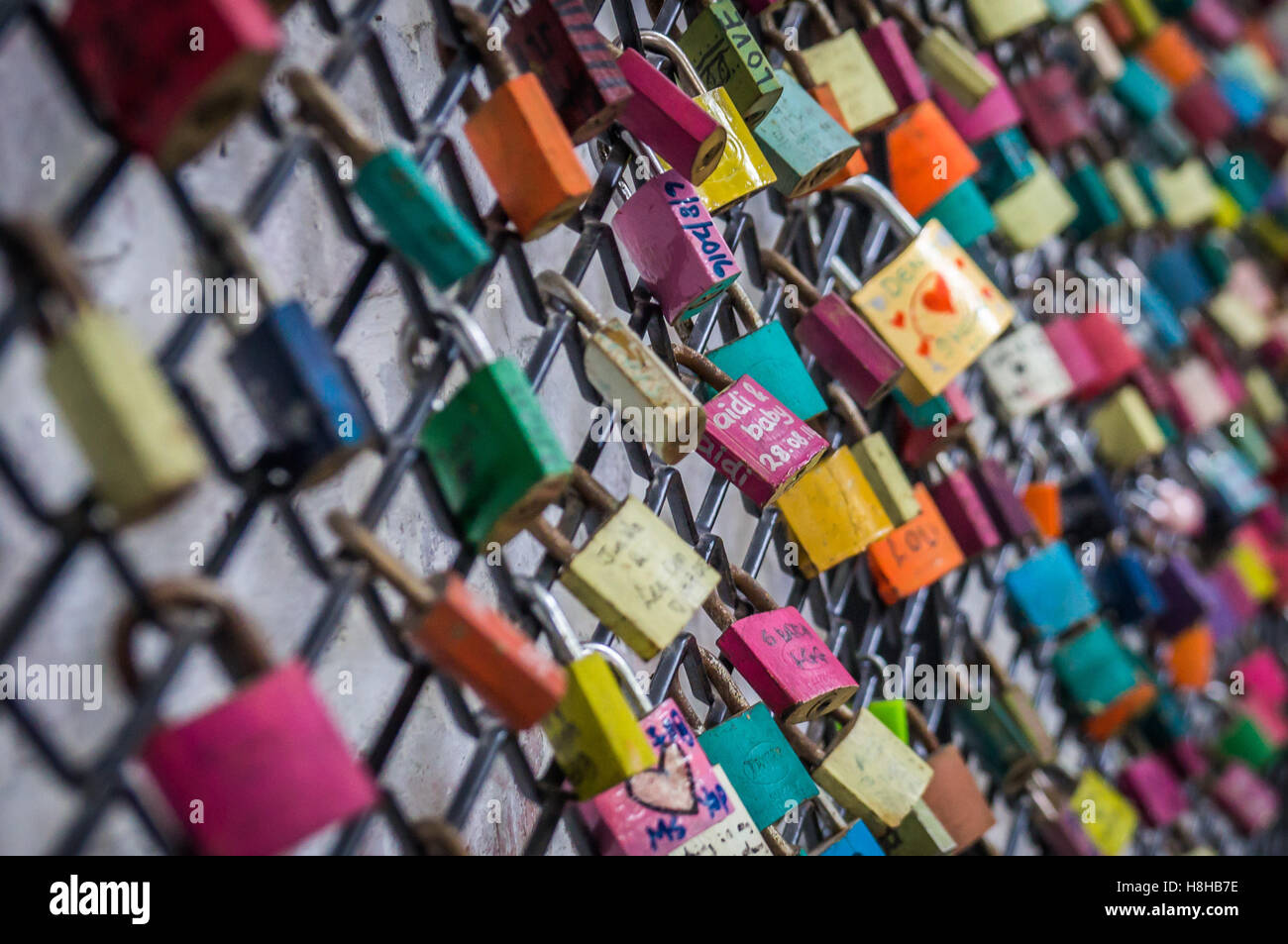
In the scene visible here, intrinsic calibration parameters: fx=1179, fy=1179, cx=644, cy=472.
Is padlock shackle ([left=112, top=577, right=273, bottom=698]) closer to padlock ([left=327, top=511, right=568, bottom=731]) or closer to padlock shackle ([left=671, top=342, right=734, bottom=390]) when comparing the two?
padlock ([left=327, top=511, right=568, bottom=731])

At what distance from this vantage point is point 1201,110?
1.85 m

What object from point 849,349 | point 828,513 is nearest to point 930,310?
point 849,349

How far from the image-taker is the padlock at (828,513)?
34.6 inches

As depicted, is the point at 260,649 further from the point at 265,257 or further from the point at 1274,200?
the point at 1274,200

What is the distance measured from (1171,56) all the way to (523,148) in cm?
147

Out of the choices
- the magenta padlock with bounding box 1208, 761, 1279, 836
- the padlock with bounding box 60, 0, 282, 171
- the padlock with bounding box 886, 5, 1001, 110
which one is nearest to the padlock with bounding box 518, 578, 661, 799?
the padlock with bounding box 60, 0, 282, 171

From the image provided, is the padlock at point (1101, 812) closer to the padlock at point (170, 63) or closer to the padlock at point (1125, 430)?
the padlock at point (1125, 430)

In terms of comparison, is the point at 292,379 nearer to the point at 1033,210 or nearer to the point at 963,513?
the point at 963,513

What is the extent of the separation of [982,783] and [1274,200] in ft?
4.41

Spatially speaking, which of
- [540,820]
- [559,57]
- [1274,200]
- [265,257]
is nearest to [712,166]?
[559,57]

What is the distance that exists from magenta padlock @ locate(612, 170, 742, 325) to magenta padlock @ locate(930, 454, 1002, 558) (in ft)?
1.31

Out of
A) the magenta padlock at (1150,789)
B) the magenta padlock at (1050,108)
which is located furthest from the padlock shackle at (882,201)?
the magenta padlock at (1150,789)

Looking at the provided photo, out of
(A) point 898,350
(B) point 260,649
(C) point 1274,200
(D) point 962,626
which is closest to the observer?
(B) point 260,649
